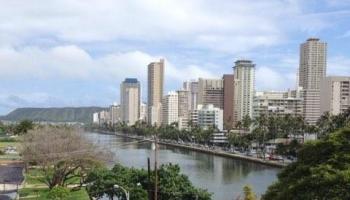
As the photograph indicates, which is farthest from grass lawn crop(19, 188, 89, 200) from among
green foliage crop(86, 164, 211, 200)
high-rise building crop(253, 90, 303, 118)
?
high-rise building crop(253, 90, 303, 118)

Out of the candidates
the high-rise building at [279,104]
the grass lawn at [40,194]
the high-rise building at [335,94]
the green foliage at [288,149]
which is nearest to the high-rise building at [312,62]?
the high-rise building at [279,104]

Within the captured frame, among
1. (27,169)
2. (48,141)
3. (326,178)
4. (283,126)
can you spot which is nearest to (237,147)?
(283,126)

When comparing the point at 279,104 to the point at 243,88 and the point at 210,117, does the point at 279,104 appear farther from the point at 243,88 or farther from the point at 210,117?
the point at 243,88

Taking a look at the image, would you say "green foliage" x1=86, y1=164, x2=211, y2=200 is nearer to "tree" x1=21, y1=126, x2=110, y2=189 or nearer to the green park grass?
the green park grass

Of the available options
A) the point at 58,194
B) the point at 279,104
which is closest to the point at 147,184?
the point at 58,194

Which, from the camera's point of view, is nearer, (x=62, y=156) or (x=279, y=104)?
(x=62, y=156)

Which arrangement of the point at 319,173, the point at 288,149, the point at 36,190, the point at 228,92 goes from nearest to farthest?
1. the point at 319,173
2. the point at 36,190
3. the point at 288,149
4. the point at 228,92
